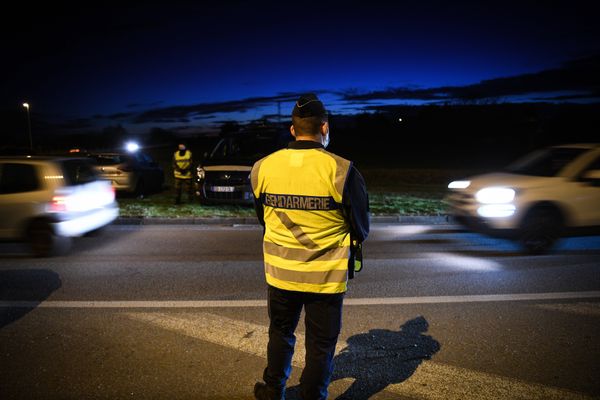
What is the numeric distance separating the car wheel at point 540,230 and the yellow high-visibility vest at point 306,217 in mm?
5657

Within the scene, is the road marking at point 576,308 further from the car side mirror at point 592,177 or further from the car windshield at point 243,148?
the car windshield at point 243,148

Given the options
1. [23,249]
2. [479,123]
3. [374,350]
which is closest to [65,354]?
[374,350]

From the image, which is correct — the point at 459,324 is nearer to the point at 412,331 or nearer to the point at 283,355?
the point at 412,331

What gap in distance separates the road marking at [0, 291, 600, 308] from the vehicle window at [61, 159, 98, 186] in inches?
109

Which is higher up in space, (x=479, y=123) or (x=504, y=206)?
(x=479, y=123)

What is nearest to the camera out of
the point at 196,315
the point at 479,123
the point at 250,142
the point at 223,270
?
the point at 196,315

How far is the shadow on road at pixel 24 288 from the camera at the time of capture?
15.0 ft

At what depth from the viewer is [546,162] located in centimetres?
785

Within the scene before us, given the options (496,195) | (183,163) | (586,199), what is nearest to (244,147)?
(183,163)

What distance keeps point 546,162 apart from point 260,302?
228 inches

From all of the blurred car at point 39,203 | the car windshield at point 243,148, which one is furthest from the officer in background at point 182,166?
the blurred car at point 39,203

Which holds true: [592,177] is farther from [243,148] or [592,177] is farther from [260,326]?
[243,148]

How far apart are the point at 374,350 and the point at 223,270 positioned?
9.75 ft

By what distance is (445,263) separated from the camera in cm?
660
